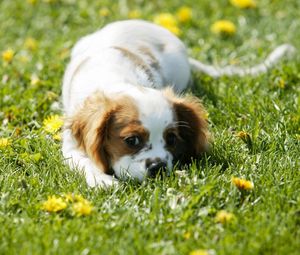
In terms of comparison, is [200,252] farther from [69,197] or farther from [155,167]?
[155,167]

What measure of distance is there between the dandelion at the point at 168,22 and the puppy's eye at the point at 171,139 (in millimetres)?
3058

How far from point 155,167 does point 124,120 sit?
383 mm

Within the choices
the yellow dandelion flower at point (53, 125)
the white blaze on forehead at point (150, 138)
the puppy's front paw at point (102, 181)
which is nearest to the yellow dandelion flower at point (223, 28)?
the yellow dandelion flower at point (53, 125)

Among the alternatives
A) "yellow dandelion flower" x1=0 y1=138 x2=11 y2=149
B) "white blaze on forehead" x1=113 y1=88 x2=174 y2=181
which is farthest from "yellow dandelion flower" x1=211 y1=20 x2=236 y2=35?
"yellow dandelion flower" x1=0 y1=138 x2=11 y2=149

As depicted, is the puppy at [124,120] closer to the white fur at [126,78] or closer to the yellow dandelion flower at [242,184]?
the white fur at [126,78]

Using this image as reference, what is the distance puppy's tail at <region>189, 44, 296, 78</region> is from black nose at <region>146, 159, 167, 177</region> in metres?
2.28

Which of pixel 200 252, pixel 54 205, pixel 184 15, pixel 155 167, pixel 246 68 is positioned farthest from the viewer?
pixel 184 15

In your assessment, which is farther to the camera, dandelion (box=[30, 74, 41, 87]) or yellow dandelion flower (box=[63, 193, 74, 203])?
dandelion (box=[30, 74, 41, 87])

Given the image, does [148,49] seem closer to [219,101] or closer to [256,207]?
[219,101]

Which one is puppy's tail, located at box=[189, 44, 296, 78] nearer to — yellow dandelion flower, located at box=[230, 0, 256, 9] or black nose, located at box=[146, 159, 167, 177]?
yellow dandelion flower, located at box=[230, 0, 256, 9]

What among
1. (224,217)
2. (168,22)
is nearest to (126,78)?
(224,217)

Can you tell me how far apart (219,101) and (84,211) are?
2.26 meters

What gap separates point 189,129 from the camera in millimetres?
4805

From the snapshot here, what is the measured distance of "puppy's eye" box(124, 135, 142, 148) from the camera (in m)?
4.41
